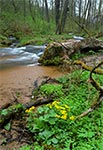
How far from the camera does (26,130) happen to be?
4.03 metres

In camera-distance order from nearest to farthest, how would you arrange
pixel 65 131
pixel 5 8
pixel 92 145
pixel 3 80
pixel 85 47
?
pixel 92 145, pixel 65 131, pixel 3 80, pixel 85 47, pixel 5 8

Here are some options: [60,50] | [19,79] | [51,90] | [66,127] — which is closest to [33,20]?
[60,50]

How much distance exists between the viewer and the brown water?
572cm

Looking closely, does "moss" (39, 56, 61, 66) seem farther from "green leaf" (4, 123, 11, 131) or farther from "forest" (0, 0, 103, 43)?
"forest" (0, 0, 103, 43)

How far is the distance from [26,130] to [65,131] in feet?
2.23

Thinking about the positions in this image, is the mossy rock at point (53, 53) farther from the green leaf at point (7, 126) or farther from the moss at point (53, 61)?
the green leaf at point (7, 126)

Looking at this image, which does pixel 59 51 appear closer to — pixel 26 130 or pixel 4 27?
pixel 26 130

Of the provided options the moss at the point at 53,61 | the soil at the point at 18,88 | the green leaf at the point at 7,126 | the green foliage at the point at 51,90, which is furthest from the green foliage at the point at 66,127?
the moss at the point at 53,61

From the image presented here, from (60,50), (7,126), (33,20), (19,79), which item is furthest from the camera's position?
(33,20)

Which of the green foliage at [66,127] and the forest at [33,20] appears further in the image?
the forest at [33,20]

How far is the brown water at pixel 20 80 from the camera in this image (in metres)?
5.72

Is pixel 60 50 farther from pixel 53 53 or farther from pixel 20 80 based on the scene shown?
pixel 20 80

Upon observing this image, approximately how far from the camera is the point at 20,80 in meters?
7.21

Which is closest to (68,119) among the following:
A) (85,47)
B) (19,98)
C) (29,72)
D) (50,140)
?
(50,140)
